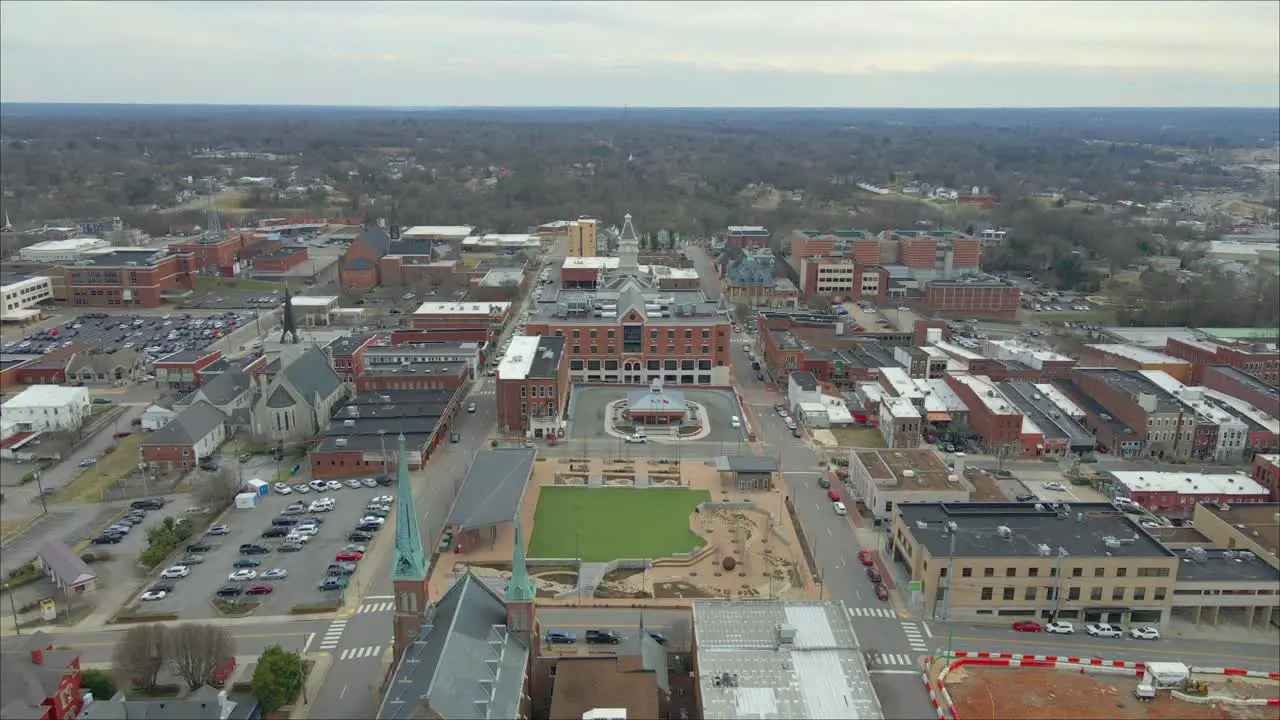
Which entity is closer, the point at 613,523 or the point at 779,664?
the point at 779,664

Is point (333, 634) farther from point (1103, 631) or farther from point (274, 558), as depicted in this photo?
point (1103, 631)

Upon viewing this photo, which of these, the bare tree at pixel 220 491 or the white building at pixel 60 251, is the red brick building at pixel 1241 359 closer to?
the bare tree at pixel 220 491

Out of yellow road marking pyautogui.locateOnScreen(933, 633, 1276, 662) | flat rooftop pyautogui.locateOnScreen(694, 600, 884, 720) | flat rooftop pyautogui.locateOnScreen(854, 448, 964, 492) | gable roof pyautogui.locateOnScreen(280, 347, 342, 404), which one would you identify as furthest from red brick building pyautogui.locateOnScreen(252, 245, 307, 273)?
yellow road marking pyautogui.locateOnScreen(933, 633, 1276, 662)

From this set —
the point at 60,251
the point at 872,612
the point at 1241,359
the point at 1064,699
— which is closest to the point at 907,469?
the point at 872,612

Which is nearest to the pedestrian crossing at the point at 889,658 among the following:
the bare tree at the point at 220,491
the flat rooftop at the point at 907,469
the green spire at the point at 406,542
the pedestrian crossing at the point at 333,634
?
the flat rooftop at the point at 907,469

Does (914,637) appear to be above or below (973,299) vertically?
below

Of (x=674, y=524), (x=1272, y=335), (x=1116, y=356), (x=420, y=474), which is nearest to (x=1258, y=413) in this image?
(x=1116, y=356)
